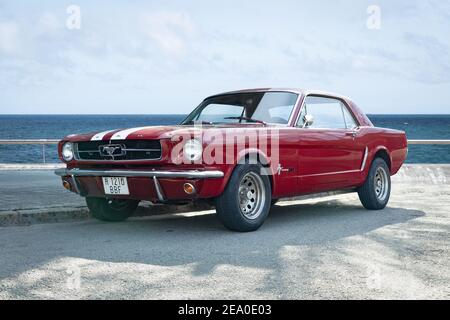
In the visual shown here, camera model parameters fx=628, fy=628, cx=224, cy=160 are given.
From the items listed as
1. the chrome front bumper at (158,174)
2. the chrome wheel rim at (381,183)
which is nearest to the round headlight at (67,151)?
the chrome front bumper at (158,174)

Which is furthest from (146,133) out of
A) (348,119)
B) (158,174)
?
(348,119)

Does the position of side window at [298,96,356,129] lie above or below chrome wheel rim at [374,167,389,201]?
above

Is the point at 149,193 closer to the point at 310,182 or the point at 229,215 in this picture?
the point at 229,215

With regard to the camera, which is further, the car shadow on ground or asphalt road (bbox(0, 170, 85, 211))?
asphalt road (bbox(0, 170, 85, 211))

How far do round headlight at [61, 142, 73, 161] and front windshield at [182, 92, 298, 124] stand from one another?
1.49m

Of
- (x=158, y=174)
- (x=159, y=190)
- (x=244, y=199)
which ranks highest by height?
(x=158, y=174)

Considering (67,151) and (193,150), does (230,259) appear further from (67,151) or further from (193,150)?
(67,151)

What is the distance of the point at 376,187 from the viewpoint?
8.43m

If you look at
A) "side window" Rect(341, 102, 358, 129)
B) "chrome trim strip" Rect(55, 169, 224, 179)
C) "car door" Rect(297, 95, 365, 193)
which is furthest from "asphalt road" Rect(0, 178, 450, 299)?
"side window" Rect(341, 102, 358, 129)

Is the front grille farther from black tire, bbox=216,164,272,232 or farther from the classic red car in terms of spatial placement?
black tire, bbox=216,164,272,232

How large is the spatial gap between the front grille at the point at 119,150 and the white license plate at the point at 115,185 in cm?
21

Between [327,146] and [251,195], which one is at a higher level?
[327,146]

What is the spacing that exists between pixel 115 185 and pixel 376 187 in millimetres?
3855

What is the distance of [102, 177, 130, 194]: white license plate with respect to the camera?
606 cm
